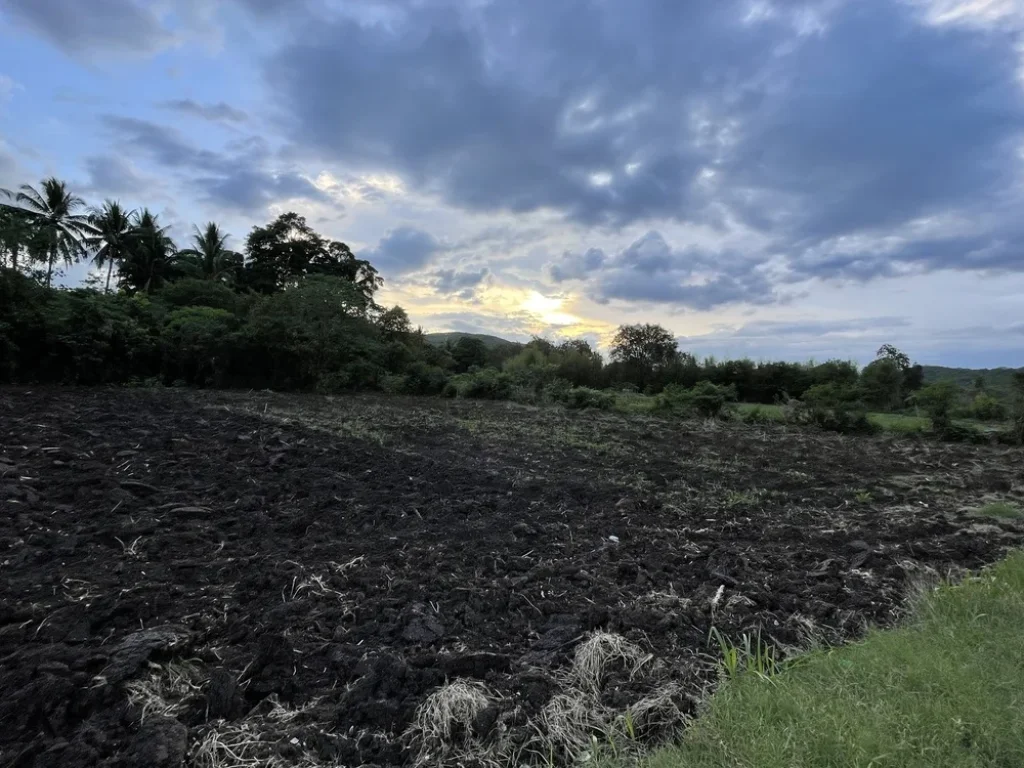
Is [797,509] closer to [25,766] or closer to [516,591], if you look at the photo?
[516,591]

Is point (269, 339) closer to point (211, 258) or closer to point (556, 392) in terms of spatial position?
point (556, 392)

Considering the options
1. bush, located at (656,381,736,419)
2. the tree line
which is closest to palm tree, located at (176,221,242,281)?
the tree line

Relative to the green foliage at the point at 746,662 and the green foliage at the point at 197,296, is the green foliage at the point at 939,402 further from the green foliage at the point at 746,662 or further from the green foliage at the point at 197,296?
the green foliage at the point at 197,296

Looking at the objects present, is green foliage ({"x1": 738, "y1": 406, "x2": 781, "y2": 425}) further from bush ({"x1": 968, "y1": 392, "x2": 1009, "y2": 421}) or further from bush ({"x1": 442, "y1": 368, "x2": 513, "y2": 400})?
bush ({"x1": 442, "y1": 368, "x2": 513, "y2": 400})

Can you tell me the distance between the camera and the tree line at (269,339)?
1298cm

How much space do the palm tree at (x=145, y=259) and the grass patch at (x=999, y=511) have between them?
38.0 m

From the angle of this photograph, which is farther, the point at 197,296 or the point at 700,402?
the point at 197,296

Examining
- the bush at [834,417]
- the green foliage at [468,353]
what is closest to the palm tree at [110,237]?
the green foliage at [468,353]

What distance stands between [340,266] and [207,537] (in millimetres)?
29484

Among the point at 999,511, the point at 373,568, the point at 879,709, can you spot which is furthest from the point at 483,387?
the point at 879,709

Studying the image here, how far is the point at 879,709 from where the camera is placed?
2008 mm

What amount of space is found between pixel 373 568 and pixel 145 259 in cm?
3728

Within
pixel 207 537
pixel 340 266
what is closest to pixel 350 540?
pixel 207 537

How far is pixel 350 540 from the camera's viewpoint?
4.03 meters
